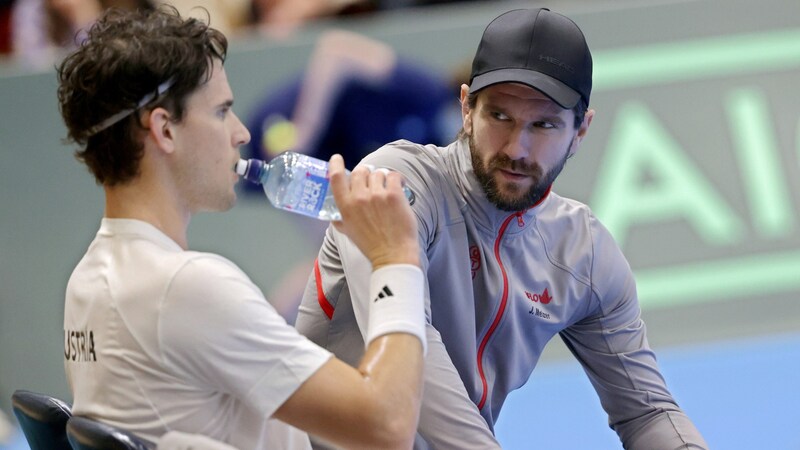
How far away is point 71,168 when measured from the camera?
6.43m

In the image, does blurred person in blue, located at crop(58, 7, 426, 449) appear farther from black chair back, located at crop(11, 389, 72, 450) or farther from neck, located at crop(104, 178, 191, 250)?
black chair back, located at crop(11, 389, 72, 450)

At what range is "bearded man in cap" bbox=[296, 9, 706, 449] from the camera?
10.2 feet

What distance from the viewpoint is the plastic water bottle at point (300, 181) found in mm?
2705

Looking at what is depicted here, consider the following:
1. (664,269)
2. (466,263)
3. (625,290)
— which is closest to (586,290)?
(625,290)

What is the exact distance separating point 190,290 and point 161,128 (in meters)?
0.36

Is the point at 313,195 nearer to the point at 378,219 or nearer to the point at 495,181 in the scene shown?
the point at 378,219

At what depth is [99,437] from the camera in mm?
2199

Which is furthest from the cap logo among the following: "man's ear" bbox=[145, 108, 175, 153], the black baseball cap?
"man's ear" bbox=[145, 108, 175, 153]

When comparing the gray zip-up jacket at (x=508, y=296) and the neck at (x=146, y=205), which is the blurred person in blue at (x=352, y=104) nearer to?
the gray zip-up jacket at (x=508, y=296)

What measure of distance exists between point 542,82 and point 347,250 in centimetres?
65

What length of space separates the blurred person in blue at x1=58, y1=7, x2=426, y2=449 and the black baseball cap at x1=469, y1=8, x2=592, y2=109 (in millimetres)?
739

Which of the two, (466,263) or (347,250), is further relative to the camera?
(466,263)

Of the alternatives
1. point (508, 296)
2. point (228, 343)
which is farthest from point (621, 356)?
point (228, 343)

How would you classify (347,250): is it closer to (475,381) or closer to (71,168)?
(475,381)
